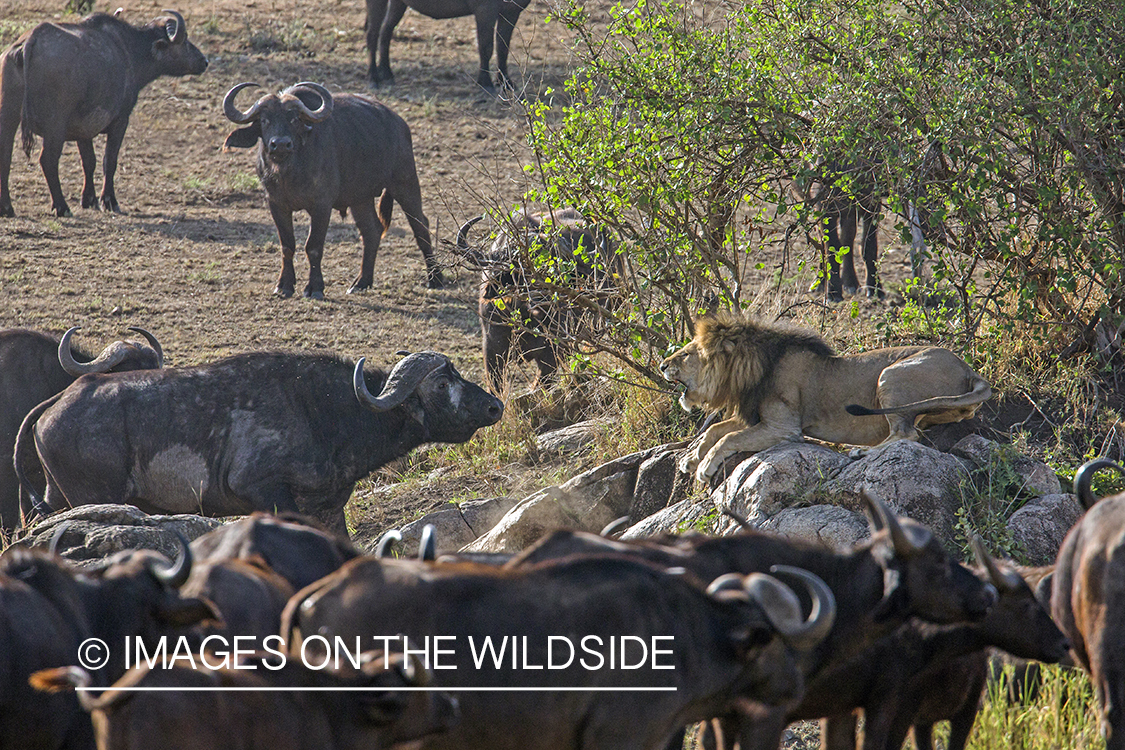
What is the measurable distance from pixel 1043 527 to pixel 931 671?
2222 millimetres

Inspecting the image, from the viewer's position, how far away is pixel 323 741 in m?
3.73

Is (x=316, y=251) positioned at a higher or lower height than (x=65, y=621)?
lower

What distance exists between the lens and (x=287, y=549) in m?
4.87

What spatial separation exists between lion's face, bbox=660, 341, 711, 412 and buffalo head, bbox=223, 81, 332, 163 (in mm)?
7749

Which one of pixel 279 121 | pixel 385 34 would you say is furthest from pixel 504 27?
pixel 279 121

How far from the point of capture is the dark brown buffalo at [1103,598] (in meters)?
4.13

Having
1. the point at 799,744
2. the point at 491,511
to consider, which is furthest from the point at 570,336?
the point at 799,744

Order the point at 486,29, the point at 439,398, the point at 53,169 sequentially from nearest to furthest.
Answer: the point at 439,398 → the point at 53,169 → the point at 486,29

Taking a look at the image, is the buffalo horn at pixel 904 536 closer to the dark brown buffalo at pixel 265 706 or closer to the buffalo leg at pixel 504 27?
the dark brown buffalo at pixel 265 706

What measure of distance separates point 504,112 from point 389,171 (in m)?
5.10

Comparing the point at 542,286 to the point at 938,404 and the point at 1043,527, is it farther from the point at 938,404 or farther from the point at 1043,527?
the point at 1043,527

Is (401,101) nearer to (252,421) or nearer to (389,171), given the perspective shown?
(389,171)

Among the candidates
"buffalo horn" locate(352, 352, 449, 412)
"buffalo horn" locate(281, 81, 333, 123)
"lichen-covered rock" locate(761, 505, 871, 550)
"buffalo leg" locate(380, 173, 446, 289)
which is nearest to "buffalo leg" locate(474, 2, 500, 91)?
"buffalo leg" locate(380, 173, 446, 289)

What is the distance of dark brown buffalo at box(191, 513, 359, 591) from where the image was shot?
15.7ft
